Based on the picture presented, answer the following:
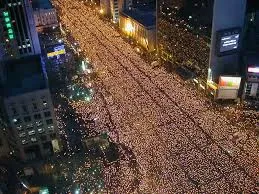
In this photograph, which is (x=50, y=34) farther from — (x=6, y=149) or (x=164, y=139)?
(x=164, y=139)

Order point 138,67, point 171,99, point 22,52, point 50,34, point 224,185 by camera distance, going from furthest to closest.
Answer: point 50,34 < point 138,67 < point 22,52 < point 171,99 < point 224,185

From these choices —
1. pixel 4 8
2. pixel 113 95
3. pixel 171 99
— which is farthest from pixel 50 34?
pixel 171 99

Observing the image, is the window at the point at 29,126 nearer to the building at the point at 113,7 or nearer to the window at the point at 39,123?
the window at the point at 39,123

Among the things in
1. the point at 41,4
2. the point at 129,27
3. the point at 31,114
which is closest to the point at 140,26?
the point at 129,27

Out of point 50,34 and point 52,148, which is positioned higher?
point 50,34

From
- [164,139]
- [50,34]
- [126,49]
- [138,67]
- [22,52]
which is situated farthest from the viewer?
[50,34]

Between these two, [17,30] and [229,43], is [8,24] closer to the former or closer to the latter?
[17,30]

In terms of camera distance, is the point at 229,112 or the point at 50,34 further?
the point at 50,34
